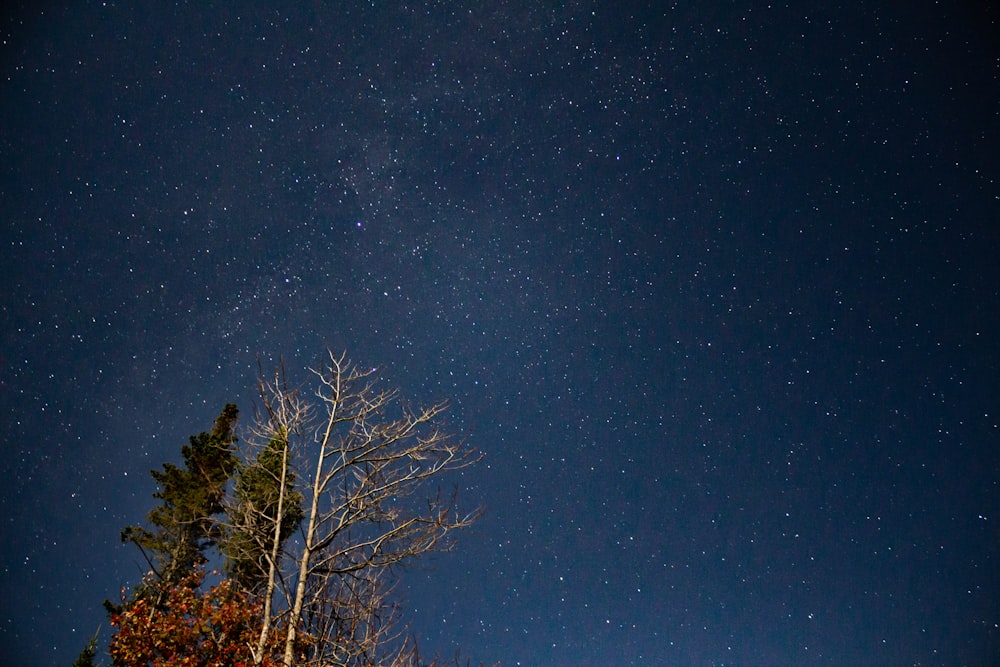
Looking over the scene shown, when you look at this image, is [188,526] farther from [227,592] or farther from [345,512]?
[345,512]

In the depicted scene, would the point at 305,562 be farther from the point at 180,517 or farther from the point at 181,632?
the point at 180,517

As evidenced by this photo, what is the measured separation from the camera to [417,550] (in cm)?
613

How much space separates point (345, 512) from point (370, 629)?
58.9 inches

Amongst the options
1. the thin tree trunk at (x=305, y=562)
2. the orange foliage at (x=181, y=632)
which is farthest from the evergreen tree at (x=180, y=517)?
the thin tree trunk at (x=305, y=562)

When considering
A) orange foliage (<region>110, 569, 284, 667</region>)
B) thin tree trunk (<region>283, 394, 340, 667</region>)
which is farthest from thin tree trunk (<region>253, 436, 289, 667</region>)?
orange foliage (<region>110, 569, 284, 667</region>)

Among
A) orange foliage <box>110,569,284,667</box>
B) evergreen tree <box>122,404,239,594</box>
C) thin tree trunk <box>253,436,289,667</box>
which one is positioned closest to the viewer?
thin tree trunk <box>253,436,289,667</box>

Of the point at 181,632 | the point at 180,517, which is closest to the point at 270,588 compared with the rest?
the point at 181,632

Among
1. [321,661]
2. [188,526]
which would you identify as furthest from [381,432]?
[188,526]

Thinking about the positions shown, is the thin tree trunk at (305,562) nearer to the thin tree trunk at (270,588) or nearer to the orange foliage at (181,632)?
the thin tree trunk at (270,588)

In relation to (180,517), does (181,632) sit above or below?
below

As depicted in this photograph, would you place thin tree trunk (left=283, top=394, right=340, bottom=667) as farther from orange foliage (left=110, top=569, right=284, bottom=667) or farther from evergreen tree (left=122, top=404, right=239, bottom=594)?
evergreen tree (left=122, top=404, right=239, bottom=594)

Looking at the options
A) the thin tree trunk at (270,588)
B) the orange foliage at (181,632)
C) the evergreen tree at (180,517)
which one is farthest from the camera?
the evergreen tree at (180,517)

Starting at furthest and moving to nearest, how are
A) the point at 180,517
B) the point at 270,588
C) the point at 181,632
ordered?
the point at 180,517, the point at 181,632, the point at 270,588

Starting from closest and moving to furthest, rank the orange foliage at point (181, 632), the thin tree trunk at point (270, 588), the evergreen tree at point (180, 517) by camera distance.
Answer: the thin tree trunk at point (270, 588), the orange foliage at point (181, 632), the evergreen tree at point (180, 517)
